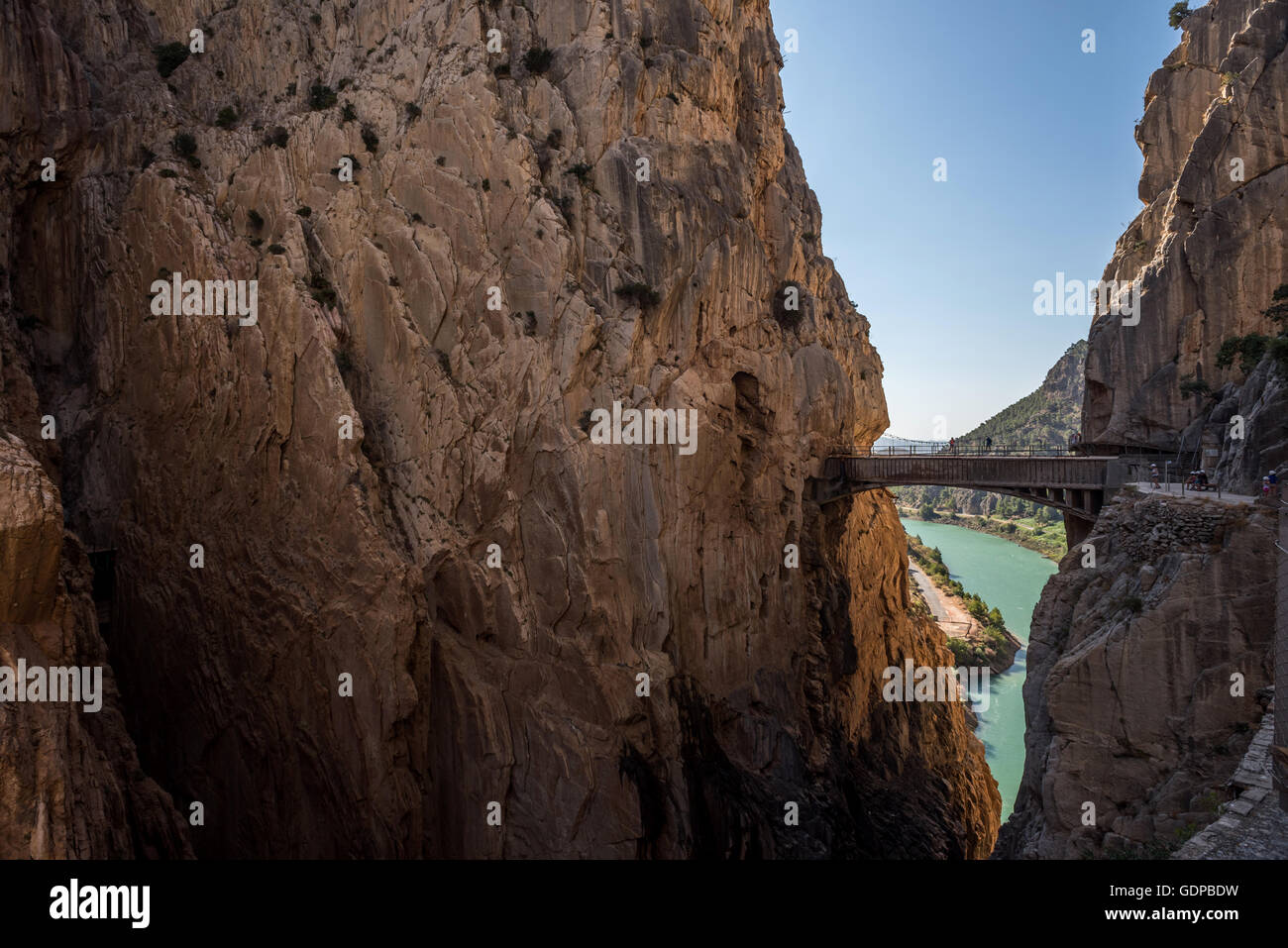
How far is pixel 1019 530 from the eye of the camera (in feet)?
403

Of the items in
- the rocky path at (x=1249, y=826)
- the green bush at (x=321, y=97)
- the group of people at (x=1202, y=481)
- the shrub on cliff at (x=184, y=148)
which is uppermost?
the green bush at (x=321, y=97)

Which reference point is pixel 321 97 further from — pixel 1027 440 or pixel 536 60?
pixel 1027 440

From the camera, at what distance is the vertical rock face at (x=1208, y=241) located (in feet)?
75.3

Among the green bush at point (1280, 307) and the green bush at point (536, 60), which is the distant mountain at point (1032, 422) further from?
the green bush at point (536, 60)

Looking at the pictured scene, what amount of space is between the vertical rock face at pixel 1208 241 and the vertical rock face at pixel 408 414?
14482 mm

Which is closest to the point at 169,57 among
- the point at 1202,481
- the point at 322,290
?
the point at 322,290

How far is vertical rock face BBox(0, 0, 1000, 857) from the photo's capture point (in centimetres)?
2022

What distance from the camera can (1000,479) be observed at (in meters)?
24.1

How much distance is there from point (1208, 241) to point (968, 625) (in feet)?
165

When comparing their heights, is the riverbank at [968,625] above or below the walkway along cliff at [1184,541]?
below

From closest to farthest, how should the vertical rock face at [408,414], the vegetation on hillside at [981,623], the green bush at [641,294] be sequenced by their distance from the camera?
1. the vertical rock face at [408,414]
2. the green bush at [641,294]
3. the vegetation on hillside at [981,623]

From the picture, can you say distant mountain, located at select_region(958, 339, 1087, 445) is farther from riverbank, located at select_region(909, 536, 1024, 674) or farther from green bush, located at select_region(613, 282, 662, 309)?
green bush, located at select_region(613, 282, 662, 309)

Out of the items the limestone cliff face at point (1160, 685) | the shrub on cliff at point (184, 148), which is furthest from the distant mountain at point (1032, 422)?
the shrub on cliff at point (184, 148)

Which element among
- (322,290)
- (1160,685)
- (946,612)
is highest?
(322,290)
